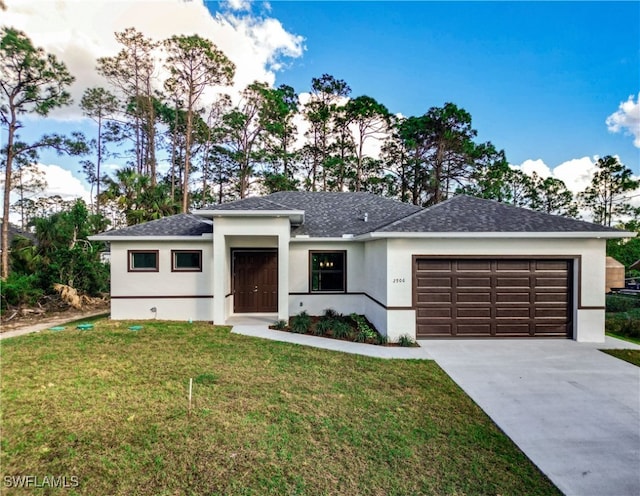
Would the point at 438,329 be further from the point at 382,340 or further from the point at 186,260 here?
the point at 186,260

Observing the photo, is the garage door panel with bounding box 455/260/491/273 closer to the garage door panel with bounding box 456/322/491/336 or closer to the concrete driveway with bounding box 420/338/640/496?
the garage door panel with bounding box 456/322/491/336

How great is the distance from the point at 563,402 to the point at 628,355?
429 centimetres

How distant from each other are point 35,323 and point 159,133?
705 inches

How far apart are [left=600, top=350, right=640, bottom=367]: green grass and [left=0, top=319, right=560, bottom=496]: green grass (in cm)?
475

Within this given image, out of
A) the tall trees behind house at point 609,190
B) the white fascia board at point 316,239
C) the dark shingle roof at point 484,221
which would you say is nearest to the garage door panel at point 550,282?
the dark shingle roof at point 484,221

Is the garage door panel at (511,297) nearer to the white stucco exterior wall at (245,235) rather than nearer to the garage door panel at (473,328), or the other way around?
the garage door panel at (473,328)

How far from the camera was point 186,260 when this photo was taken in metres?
10.8

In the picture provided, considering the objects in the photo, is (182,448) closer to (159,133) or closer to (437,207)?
(437,207)

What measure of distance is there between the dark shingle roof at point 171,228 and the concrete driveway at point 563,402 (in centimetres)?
885

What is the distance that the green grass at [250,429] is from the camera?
3.03 m

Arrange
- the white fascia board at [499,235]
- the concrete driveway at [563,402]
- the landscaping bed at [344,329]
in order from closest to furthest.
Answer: the concrete driveway at [563,402]
the white fascia board at [499,235]
the landscaping bed at [344,329]

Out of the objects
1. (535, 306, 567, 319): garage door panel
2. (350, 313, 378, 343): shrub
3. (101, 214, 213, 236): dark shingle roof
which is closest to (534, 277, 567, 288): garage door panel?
(535, 306, 567, 319): garage door panel

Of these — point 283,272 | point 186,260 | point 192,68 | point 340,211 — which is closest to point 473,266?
point 283,272

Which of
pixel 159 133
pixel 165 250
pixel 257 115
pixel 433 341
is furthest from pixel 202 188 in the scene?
Answer: pixel 433 341
